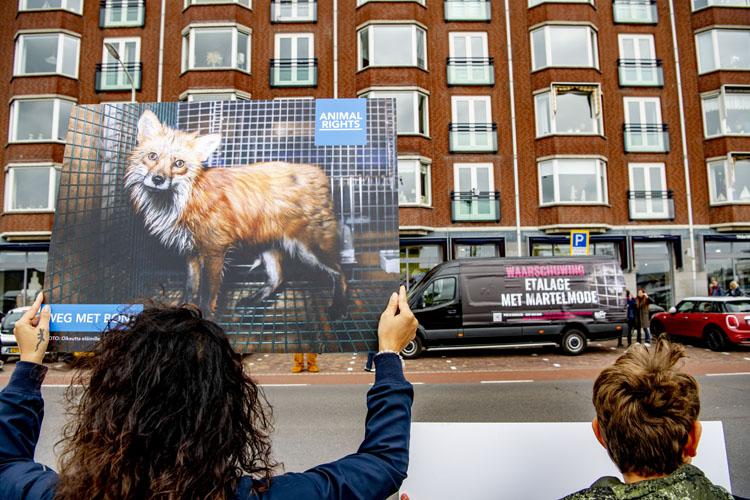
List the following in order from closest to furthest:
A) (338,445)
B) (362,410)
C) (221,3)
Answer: (338,445) → (362,410) → (221,3)

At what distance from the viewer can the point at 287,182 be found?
2.40 metres

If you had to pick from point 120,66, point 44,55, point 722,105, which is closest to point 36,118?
point 44,55

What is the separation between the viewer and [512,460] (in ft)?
5.78

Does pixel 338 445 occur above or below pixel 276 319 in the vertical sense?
below

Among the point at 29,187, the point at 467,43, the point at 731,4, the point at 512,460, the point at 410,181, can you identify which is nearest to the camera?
the point at 512,460

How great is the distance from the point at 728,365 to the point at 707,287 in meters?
9.81

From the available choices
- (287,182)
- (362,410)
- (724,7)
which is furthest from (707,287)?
(287,182)

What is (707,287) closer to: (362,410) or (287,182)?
(362,410)

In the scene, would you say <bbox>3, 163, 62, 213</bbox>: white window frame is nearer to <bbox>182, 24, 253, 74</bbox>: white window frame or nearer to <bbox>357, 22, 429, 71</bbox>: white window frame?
<bbox>182, 24, 253, 74</bbox>: white window frame

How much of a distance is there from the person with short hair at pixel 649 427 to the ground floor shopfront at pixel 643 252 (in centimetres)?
1734

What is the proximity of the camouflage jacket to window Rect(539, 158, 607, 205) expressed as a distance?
1883cm

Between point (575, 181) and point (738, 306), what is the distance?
739cm

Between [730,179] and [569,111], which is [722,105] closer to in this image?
[730,179]

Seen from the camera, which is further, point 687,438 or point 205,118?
point 205,118
